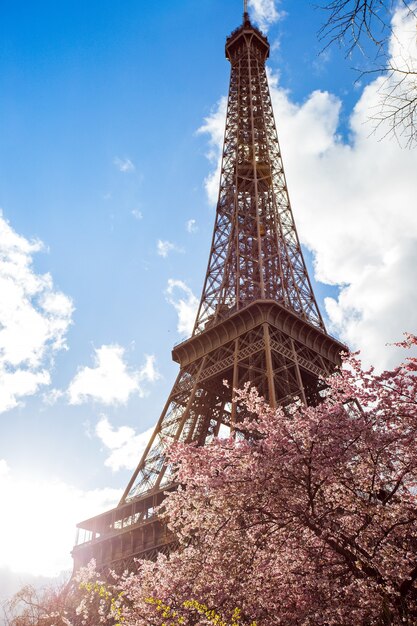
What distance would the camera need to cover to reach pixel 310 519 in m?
12.4

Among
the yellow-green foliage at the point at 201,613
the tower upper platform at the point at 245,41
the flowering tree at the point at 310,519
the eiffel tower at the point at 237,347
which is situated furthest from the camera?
the tower upper platform at the point at 245,41

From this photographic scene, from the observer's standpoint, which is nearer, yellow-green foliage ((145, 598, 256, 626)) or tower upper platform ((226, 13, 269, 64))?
yellow-green foliage ((145, 598, 256, 626))

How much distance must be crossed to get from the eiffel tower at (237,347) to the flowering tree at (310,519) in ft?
46.1

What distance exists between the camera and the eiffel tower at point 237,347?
3488 centimetres

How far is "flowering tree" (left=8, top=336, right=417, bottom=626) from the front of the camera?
1163cm

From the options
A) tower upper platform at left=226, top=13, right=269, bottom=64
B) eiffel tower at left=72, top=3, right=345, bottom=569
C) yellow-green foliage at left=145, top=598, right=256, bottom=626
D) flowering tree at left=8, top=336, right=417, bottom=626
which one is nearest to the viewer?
flowering tree at left=8, top=336, right=417, bottom=626

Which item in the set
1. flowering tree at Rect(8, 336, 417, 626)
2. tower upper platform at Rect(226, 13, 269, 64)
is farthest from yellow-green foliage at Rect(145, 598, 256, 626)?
tower upper platform at Rect(226, 13, 269, 64)

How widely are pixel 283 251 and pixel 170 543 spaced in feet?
85.1

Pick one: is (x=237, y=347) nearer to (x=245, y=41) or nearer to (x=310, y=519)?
(x=310, y=519)

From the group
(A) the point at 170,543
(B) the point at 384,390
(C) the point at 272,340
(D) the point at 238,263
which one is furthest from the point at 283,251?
(B) the point at 384,390

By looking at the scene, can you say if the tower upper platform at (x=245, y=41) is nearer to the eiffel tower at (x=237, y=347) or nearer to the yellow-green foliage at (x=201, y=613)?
the eiffel tower at (x=237, y=347)

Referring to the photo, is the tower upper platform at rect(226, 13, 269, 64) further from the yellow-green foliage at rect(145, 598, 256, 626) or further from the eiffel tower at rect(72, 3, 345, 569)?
the yellow-green foliage at rect(145, 598, 256, 626)

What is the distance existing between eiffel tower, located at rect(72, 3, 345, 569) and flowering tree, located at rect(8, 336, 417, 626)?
14.1m

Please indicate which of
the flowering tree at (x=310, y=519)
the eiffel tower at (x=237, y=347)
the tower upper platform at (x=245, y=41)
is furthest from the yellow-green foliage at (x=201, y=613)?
the tower upper platform at (x=245, y=41)
